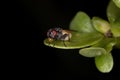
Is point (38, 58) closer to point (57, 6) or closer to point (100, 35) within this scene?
point (57, 6)

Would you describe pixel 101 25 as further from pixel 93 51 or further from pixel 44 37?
pixel 44 37

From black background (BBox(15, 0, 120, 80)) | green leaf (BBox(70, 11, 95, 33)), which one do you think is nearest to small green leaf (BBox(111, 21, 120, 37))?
green leaf (BBox(70, 11, 95, 33))

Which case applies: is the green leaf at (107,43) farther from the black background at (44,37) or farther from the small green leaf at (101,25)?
the black background at (44,37)

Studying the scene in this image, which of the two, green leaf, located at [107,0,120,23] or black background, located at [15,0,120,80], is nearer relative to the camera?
green leaf, located at [107,0,120,23]

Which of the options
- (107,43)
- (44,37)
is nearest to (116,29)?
(107,43)

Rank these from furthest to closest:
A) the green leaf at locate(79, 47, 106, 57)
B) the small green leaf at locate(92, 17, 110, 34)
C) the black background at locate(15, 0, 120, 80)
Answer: the black background at locate(15, 0, 120, 80) < the small green leaf at locate(92, 17, 110, 34) < the green leaf at locate(79, 47, 106, 57)

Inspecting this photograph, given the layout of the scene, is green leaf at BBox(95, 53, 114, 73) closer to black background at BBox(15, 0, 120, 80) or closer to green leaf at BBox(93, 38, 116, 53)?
green leaf at BBox(93, 38, 116, 53)
